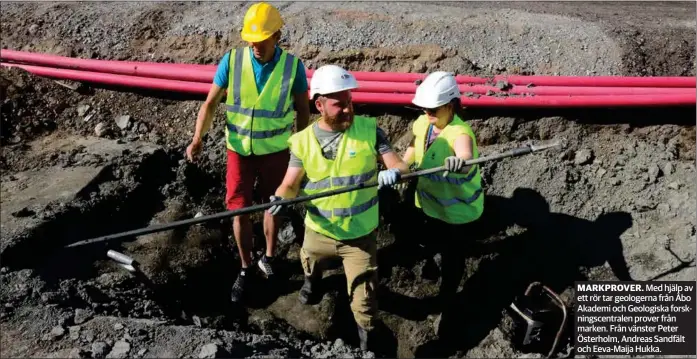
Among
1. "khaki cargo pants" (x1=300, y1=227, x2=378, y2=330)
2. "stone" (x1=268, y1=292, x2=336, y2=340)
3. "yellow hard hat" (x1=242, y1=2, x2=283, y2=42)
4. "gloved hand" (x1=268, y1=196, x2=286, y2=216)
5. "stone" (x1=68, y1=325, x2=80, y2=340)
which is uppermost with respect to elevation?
"yellow hard hat" (x1=242, y1=2, x2=283, y2=42)

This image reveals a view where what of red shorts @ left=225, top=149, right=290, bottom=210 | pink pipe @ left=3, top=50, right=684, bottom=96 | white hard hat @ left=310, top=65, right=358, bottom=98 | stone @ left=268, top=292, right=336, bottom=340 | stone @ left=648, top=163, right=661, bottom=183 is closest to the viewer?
white hard hat @ left=310, top=65, right=358, bottom=98

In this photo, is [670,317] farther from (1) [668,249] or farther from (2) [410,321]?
(2) [410,321]

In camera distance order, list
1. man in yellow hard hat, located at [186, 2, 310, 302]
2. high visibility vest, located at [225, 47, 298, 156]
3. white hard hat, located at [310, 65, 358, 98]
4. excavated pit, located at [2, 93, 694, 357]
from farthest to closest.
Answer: excavated pit, located at [2, 93, 694, 357] → high visibility vest, located at [225, 47, 298, 156] → man in yellow hard hat, located at [186, 2, 310, 302] → white hard hat, located at [310, 65, 358, 98]

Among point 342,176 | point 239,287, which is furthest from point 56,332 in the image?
point 342,176

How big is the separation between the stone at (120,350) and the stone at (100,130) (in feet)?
8.97

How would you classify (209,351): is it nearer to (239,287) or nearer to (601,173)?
(239,287)

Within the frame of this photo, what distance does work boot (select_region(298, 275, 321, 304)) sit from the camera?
4781mm

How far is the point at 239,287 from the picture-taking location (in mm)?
4812

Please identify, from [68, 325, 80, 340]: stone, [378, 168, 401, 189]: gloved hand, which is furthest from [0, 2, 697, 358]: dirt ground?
[378, 168, 401, 189]: gloved hand

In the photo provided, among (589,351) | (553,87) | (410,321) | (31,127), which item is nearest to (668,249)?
(589,351)

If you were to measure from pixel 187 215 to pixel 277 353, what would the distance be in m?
1.80

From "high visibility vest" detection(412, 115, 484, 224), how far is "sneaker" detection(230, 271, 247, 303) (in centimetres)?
158

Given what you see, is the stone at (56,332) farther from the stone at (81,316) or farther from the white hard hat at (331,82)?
the white hard hat at (331,82)

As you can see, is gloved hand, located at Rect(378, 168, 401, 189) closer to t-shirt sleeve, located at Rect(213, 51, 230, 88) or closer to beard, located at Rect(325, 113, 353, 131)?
beard, located at Rect(325, 113, 353, 131)
